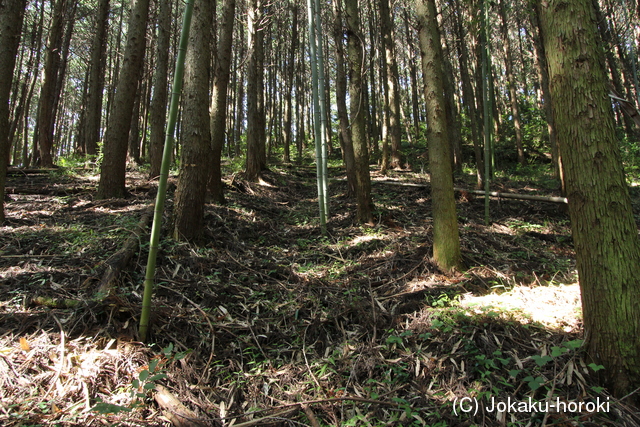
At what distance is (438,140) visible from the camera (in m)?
3.97

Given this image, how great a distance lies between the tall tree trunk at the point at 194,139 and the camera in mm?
4270

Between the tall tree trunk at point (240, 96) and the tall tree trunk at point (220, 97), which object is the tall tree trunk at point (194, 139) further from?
the tall tree trunk at point (240, 96)

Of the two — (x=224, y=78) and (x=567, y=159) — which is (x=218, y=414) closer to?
(x=567, y=159)

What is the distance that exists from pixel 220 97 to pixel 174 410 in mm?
5952

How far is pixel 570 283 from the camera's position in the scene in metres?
3.66

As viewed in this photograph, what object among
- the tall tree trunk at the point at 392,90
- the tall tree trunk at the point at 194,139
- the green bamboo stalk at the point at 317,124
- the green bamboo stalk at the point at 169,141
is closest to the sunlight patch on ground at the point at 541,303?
the green bamboo stalk at the point at 169,141

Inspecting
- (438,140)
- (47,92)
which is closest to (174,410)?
(438,140)

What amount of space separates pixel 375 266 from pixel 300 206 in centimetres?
389

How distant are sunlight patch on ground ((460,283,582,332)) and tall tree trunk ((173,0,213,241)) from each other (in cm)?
321

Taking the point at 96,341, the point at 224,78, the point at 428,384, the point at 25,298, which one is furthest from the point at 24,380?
the point at 224,78

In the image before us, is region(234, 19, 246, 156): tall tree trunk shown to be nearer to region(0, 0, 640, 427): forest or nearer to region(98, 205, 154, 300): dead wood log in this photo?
region(0, 0, 640, 427): forest

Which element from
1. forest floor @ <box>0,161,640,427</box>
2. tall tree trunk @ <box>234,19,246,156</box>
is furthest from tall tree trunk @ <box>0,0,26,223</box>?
tall tree trunk @ <box>234,19,246,156</box>

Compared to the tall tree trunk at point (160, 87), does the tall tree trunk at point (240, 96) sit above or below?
above

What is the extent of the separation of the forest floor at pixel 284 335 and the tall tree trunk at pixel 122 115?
1.18 meters
